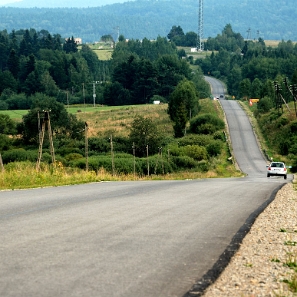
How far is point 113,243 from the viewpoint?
37.1 feet

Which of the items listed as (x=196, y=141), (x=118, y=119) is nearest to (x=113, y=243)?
(x=196, y=141)

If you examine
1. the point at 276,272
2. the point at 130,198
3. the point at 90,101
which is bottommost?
the point at 90,101

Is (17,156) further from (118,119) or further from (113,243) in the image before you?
(113,243)

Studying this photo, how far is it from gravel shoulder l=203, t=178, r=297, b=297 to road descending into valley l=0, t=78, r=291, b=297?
10.4 inches

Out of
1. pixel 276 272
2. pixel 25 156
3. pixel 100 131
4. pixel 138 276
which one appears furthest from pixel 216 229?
pixel 100 131

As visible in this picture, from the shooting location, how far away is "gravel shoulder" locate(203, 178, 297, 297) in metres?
8.75

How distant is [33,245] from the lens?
1087 cm

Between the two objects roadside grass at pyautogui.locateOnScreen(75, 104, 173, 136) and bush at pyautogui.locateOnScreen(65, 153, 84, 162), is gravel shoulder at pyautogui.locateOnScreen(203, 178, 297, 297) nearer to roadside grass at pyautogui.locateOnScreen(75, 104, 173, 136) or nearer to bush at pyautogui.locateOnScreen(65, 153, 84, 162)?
bush at pyautogui.locateOnScreen(65, 153, 84, 162)

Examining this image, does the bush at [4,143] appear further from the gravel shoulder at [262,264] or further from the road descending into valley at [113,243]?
the gravel shoulder at [262,264]

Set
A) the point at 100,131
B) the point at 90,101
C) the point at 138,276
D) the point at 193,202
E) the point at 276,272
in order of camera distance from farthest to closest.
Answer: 1. the point at 90,101
2. the point at 100,131
3. the point at 193,202
4. the point at 276,272
5. the point at 138,276

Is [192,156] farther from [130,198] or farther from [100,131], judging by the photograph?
[130,198]

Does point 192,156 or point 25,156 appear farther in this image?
point 192,156

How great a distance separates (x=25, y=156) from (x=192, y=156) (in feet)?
67.1

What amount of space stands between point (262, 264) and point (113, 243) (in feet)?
7.89
